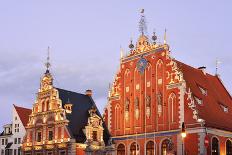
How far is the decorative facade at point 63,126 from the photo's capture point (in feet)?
202

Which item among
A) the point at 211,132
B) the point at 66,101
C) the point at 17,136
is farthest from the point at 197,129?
the point at 17,136

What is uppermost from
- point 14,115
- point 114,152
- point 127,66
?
point 127,66

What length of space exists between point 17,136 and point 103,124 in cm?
1848

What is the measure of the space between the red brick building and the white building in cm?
1907

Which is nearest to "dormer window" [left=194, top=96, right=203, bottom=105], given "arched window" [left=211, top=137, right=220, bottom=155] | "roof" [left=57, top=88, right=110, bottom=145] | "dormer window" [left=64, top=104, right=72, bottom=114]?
"arched window" [left=211, top=137, right=220, bottom=155]

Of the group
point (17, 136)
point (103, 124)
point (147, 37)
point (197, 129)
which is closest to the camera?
point (197, 129)

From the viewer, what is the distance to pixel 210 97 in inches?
2352

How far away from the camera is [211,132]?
5353cm

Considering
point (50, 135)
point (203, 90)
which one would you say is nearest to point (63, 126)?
point (50, 135)

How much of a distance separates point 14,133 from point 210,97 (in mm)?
33932

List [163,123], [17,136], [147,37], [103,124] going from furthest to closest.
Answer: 1. [17,136]
2. [103,124]
3. [147,37]
4. [163,123]

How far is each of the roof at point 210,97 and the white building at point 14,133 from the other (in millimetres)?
29842

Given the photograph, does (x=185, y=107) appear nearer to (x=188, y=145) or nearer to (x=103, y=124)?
(x=188, y=145)

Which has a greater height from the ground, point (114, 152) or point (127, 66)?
point (127, 66)
